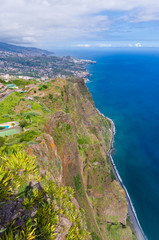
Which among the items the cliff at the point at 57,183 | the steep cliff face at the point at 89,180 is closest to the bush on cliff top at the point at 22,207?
the cliff at the point at 57,183

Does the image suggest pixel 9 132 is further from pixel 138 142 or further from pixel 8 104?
pixel 138 142

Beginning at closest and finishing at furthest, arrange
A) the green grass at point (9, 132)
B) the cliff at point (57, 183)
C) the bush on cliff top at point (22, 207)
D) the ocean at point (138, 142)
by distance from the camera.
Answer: the bush on cliff top at point (22, 207) → the cliff at point (57, 183) → the green grass at point (9, 132) → the ocean at point (138, 142)

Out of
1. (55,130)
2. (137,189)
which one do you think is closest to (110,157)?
(137,189)

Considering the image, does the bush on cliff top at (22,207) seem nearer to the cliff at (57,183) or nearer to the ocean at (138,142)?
the cliff at (57,183)

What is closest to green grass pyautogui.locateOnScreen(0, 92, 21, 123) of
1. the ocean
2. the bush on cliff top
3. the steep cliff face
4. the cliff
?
the cliff

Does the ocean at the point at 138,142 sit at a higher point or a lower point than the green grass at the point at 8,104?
lower

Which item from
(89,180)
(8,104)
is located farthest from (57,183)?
(89,180)

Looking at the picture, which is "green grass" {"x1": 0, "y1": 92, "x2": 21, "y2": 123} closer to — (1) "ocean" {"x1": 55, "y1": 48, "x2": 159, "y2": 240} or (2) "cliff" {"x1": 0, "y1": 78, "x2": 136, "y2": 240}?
(2) "cliff" {"x1": 0, "y1": 78, "x2": 136, "y2": 240}

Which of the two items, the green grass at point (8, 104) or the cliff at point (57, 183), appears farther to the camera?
the green grass at point (8, 104)
